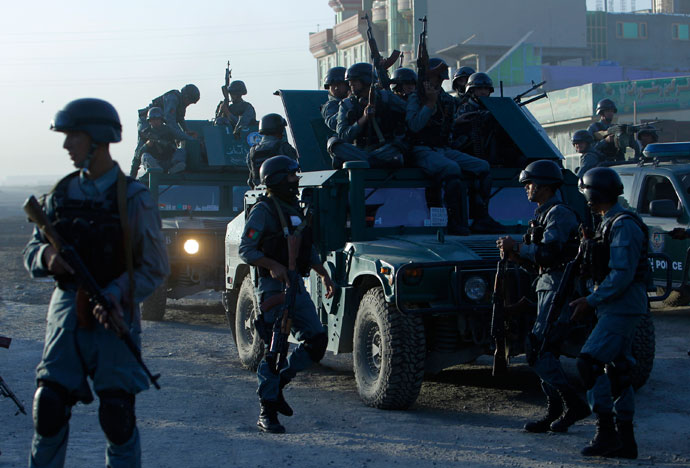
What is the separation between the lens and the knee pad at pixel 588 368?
209 inches

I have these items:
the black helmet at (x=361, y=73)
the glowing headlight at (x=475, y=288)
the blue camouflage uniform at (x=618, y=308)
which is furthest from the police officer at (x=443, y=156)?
the blue camouflage uniform at (x=618, y=308)

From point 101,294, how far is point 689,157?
9.12m

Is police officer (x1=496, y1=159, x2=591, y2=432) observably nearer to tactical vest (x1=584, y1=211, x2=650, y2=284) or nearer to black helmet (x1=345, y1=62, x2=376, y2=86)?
tactical vest (x1=584, y1=211, x2=650, y2=284)

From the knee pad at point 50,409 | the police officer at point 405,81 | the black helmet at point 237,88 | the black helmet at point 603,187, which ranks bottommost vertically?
the knee pad at point 50,409

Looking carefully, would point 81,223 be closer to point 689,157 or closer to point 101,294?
point 101,294

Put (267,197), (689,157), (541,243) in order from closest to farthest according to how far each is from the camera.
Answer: (541,243) < (267,197) < (689,157)

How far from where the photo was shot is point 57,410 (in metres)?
3.93

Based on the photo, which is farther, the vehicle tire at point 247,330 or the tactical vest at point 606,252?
the vehicle tire at point 247,330

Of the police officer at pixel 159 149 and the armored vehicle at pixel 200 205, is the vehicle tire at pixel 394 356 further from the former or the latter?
the police officer at pixel 159 149

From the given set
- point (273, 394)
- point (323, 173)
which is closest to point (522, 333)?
point (273, 394)

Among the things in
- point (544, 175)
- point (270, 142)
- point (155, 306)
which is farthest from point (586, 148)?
point (544, 175)

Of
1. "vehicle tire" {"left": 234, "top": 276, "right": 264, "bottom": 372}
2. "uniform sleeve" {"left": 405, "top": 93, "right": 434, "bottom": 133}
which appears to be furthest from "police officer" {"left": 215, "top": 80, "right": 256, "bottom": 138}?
"uniform sleeve" {"left": 405, "top": 93, "right": 434, "bottom": 133}

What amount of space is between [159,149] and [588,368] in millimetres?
8380

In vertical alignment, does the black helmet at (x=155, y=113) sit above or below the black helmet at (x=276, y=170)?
above
